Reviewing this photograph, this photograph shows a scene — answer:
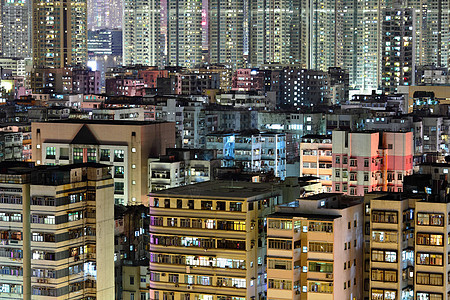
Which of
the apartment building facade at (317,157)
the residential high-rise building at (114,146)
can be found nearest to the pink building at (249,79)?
the apartment building facade at (317,157)

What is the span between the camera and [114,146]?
239 ft

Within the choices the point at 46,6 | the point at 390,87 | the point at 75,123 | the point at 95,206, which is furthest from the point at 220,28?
the point at 95,206

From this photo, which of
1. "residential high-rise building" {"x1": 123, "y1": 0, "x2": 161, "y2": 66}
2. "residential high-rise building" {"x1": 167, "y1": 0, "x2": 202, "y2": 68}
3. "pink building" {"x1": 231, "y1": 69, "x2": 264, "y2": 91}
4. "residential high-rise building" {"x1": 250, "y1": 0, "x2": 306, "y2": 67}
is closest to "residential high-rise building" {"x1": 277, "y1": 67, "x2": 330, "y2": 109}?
"pink building" {"x1": 231, "y1": 69, "x2": 264, "y2": 91}

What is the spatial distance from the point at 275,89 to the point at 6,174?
112 meters

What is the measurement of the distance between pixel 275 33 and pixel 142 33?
23.8 meters

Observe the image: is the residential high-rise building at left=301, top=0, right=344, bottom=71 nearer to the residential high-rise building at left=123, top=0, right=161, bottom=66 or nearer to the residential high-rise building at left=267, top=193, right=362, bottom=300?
the residential high-rise building at left=123, top=0, right=161, bottom=66

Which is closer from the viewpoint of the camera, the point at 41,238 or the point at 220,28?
the point at 41,238

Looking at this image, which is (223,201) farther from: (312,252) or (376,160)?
(376,160)

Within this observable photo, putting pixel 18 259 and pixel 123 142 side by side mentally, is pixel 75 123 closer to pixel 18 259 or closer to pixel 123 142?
pixel 123 142

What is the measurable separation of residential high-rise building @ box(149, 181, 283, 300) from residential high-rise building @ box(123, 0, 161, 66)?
147483mm

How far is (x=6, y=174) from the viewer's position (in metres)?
51.7

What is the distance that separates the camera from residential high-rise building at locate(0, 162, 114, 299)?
50.1 m

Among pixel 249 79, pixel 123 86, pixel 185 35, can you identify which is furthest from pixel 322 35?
pixel 123 86

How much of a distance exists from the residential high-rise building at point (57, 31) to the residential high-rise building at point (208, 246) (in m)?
126
